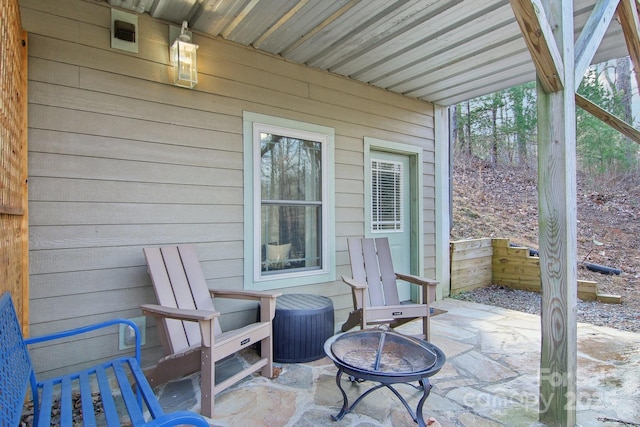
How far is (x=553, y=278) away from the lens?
1.87 metres

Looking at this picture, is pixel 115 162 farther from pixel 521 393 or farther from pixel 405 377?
pixel 521 393

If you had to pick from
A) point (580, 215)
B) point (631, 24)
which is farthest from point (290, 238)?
point (580, 215)

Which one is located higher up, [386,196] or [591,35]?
[591,35]

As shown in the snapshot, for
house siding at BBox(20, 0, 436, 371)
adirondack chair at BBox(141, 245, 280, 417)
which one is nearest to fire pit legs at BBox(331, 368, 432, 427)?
adirondack chair at BBox(141, 245, 280, 417)

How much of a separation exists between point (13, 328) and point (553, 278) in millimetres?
2586

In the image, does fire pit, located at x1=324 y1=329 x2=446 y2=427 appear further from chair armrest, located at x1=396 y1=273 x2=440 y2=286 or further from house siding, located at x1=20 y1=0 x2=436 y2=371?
house siding, located at x1=20 y1=0 x2=436 y2=371

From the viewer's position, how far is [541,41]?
1.73m

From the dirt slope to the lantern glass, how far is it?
16.7 feet

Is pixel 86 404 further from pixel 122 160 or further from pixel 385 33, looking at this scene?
pixel 385 33

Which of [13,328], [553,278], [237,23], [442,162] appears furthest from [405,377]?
[442,162]

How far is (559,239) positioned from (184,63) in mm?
2775

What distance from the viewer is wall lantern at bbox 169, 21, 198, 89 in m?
2.55

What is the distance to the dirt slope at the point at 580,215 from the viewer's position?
5.62 meters

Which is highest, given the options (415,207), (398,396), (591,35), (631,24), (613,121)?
(631,24)
